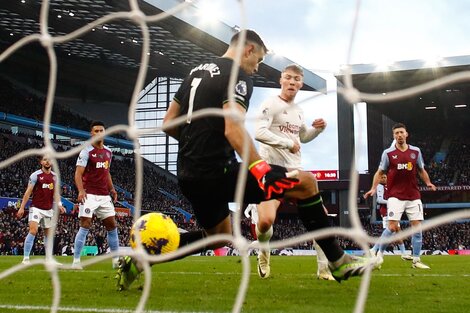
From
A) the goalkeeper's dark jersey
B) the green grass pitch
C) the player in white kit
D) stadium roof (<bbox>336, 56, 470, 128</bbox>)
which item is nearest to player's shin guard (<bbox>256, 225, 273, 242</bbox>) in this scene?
the player in white kit

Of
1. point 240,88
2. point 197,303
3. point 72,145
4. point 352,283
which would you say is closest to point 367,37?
point 240,88

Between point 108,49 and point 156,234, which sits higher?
point 108,49

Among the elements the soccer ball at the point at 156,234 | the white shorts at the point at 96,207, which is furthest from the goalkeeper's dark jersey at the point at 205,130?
the white shorts at the point at 96,207

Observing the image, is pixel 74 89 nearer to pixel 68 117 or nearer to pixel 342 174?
pixel 68 117

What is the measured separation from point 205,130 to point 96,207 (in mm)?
3974

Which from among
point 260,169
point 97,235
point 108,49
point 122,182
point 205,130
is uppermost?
point 108,49

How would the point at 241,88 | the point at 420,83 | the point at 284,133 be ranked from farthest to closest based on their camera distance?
the point at 420,83 → the point at 284,133 → the point at 241,88

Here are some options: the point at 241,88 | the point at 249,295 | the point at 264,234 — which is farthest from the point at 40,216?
the point at 241,88

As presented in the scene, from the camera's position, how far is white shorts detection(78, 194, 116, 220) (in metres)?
7.08

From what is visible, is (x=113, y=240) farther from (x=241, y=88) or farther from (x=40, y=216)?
(x=241, y=88)

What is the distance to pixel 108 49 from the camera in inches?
1231

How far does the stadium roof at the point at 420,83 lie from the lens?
27.3m

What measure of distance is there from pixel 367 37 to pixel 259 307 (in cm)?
173

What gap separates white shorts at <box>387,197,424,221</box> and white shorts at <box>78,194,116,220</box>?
355 cm
